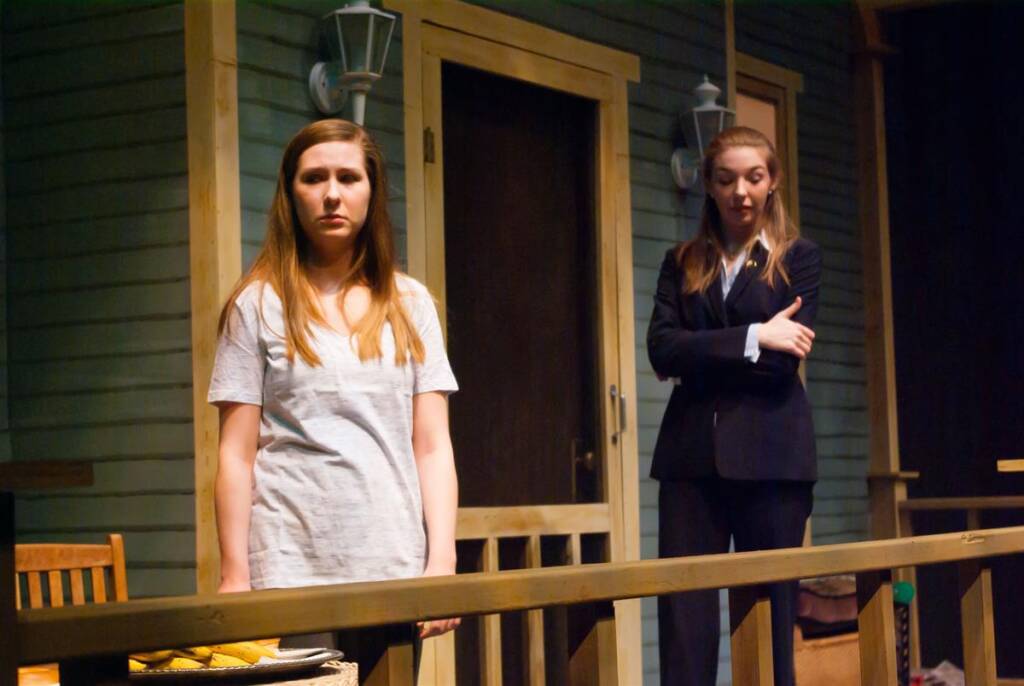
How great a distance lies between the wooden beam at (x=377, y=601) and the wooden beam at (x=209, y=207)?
2.26 meters

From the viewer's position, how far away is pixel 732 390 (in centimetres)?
329

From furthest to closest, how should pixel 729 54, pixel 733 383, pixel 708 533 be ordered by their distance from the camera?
1. pixel 729 54
2. pixel 733 383
3. pixel 708 533

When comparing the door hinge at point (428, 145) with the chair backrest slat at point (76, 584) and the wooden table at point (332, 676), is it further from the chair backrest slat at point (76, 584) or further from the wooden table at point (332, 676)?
the wooden table at point (332, 676)

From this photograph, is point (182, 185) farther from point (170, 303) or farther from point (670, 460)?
point (670, 460)

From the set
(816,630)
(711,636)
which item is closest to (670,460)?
(711,636)

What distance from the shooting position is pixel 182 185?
3998 millimetres

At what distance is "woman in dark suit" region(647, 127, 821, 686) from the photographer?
3148mm

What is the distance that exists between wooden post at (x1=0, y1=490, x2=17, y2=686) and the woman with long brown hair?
1228 millimetres

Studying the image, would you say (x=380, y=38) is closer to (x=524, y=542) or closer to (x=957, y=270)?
(x=524, y=542)

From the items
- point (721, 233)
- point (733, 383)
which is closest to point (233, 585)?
point (733, 383)

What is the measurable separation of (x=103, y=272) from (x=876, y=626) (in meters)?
2.62

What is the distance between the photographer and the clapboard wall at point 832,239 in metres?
6.82

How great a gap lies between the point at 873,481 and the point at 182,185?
4.12 meters

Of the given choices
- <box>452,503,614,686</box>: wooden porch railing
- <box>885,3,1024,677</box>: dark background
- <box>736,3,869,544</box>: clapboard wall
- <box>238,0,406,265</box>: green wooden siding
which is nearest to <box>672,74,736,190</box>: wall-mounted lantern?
<box>736,3,869,544</box>: clapboard wall
